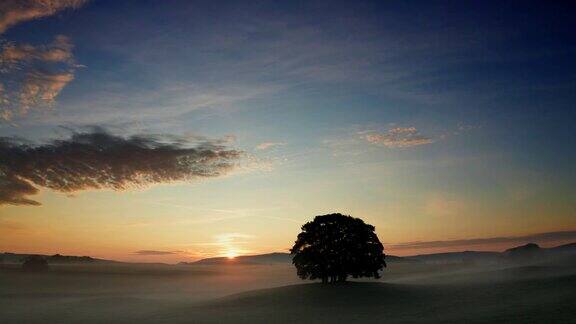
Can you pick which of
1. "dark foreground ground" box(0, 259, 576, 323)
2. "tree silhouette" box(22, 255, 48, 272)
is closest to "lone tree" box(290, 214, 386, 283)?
"dark foreground ground" box(0, 259, 576, 323)

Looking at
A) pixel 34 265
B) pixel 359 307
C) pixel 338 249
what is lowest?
pixel 359 307

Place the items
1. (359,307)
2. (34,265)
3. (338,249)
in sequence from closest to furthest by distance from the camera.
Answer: (359,307) → (338,249) → (34,265)

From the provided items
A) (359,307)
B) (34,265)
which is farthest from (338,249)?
(34,265)

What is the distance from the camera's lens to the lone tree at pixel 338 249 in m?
51.4

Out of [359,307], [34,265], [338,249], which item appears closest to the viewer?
[359,307]

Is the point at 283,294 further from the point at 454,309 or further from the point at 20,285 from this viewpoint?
the point at 20,285

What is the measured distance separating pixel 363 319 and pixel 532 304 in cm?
1302

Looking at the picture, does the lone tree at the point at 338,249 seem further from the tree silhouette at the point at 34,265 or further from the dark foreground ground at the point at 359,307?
the tree silhouette at the point at 34,265

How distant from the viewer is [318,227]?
2104 inches

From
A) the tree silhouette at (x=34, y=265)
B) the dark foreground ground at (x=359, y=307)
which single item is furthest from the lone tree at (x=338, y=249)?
the tree silhouette at (x=34, y=265)

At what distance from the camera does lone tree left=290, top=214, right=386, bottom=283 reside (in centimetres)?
5141

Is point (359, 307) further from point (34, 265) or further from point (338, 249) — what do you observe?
point (34, 265)

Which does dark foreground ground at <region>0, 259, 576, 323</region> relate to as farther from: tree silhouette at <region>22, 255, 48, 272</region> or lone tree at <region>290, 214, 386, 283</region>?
tree silhouette at <region>22, 255, 48, 272</region>

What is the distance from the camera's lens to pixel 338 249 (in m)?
51.6
